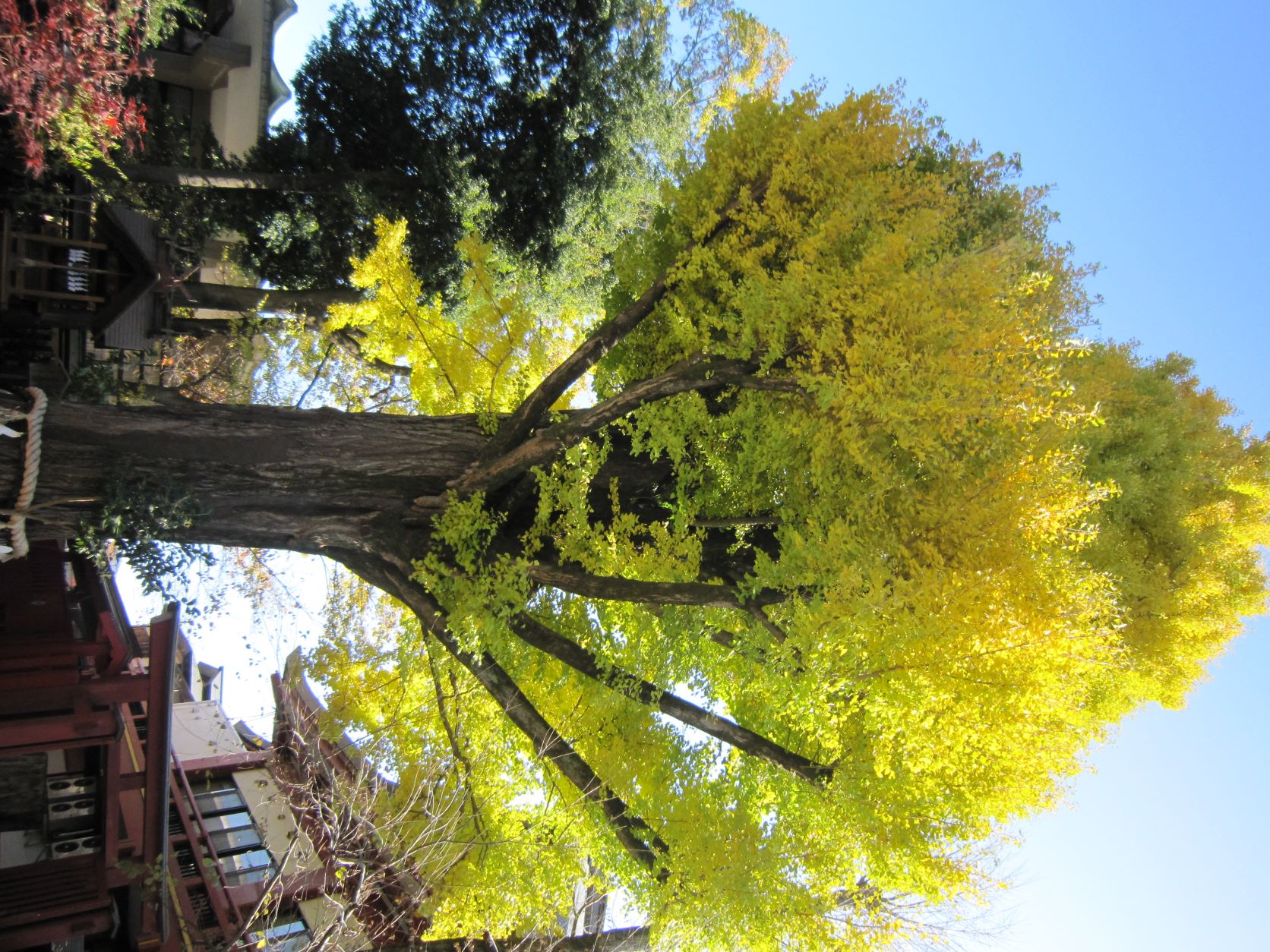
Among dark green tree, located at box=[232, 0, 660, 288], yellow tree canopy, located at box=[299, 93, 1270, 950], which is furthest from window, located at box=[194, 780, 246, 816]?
dark green tree, located at box=[232, 0, 660, 288]

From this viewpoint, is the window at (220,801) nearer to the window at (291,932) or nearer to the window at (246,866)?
the window at (246,866)

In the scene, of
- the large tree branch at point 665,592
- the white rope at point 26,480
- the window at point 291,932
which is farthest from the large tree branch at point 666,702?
the window at point 291,932

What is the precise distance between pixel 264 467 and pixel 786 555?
18.7 feet

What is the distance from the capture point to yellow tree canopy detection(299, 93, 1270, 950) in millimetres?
7180

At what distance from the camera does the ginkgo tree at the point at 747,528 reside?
284 inches

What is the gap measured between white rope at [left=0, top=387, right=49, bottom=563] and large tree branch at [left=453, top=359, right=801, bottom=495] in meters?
4.53

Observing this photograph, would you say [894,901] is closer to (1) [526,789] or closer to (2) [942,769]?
(2) [942,769]

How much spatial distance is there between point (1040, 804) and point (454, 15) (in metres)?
13.9

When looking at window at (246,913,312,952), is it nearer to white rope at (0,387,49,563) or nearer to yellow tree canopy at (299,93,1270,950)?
yellow tree canopy at (299,93,1270,950)

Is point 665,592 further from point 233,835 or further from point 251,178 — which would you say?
point 233,835

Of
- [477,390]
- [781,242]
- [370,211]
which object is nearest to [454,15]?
[370,211]

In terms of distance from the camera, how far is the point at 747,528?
10055mm

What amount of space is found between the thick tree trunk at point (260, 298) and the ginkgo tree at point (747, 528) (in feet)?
13.8

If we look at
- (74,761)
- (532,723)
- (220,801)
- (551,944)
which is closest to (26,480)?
(74,761)
